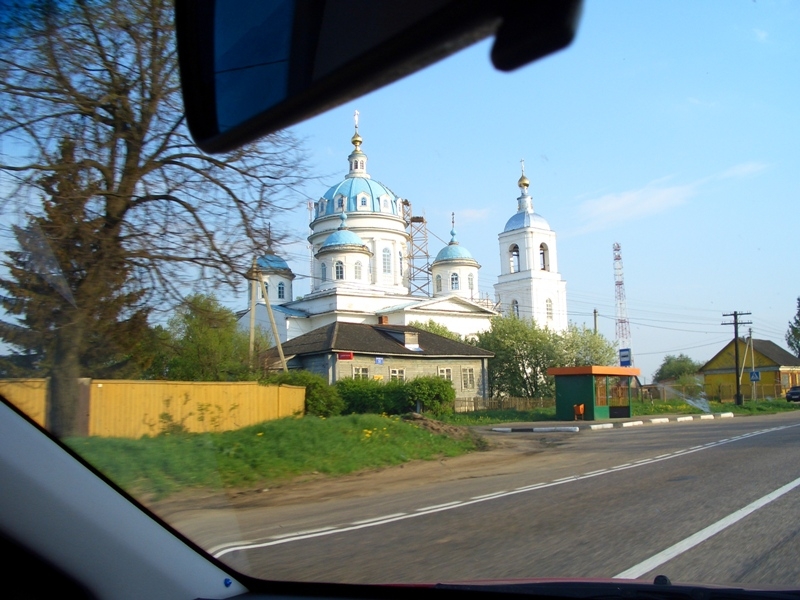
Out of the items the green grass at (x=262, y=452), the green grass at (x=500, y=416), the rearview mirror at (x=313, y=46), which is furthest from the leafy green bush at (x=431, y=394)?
the rearview mirror at (x=313, y=46)

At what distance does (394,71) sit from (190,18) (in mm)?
783

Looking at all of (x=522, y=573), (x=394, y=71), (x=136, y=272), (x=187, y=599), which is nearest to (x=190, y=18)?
(x=394, y=71)

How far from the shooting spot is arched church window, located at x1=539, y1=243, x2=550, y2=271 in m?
6.05

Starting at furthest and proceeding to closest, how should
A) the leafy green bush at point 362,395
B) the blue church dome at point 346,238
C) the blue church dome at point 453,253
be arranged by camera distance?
the blue church dome at point 453,253
the blue church dome at point 346,238
the leafy green bush at point 362,395

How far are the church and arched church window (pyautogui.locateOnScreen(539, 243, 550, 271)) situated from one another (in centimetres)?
1

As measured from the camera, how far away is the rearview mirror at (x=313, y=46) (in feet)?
4.31

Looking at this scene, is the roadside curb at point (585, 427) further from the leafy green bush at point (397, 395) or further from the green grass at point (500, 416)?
the leafy green bush at point (397, 395)

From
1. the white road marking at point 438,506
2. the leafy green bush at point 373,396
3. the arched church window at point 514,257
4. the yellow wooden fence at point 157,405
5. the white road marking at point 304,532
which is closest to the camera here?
the yellow wooden fence at point 157,405

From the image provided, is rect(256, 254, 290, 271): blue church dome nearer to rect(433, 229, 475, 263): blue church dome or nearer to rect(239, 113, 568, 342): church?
rect(239, 113, 568, 342): church

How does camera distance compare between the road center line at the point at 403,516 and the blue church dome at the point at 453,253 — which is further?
the blue church dome at the point at 453,253

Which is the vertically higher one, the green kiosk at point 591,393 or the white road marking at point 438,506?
the green kiosk at point 591,393

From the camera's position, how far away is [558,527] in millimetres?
6020

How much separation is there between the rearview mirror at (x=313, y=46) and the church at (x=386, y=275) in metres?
1.56

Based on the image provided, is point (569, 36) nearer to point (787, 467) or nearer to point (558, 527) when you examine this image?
point (558, 527)
